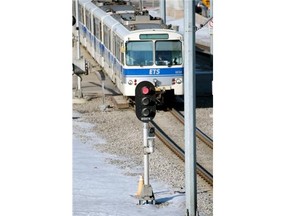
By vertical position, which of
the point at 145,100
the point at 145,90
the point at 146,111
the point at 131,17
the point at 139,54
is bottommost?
the point at 146,111

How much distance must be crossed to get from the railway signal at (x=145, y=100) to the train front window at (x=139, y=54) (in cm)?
1078

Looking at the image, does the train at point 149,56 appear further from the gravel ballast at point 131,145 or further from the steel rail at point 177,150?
the steel rail at point 177,150

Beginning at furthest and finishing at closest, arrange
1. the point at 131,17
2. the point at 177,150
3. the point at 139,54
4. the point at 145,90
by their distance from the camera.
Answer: the point at 131,17
the point at 139,54
the point at 177,150
the point at 145,90

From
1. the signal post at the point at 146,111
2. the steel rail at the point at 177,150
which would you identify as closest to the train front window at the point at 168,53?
the steel rail at the point at 177,150

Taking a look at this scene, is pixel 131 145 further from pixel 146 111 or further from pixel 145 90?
pixel 145 90

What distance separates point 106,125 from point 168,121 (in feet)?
5.67

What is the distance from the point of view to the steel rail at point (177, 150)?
58.9 feet

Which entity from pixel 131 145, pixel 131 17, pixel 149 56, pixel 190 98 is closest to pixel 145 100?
pixel 190 98

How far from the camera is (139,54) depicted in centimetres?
2583

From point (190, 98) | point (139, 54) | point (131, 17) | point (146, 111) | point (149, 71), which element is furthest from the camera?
point (131, 17)

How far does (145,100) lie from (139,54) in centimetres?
1112
